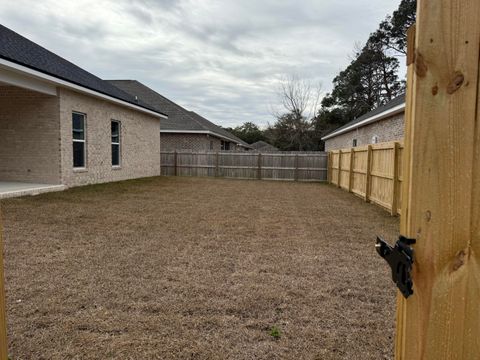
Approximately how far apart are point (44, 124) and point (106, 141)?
3005mm

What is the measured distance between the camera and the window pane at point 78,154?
1147 centimetres

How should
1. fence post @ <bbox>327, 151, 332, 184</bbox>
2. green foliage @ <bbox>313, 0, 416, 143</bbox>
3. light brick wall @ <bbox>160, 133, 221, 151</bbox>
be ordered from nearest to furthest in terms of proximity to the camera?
fence post @ <bbox>327, 151, 332, 184</bbox>, light brick wall @ <bbox>160, 133, 221, 151</bbox>, green foliage @ <bbox>313, 0, 416, 143</bbox>

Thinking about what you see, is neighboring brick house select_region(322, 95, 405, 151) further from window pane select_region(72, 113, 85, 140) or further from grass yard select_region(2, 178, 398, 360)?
window pane select_region(72, 113, 85, 140)

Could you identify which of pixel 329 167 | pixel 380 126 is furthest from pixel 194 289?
pixel 329 167

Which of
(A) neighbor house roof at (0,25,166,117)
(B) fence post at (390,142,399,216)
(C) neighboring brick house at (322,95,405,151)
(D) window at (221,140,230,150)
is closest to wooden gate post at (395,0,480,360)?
(B) fence post at (390,142,399,216)

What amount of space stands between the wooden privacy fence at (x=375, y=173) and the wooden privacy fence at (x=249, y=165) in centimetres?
442

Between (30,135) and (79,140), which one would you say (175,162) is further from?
(30,135)

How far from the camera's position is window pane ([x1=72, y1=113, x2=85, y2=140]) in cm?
1143

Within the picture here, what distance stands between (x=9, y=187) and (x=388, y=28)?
33.5m

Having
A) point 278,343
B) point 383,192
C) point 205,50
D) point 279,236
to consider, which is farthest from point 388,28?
point 278,343

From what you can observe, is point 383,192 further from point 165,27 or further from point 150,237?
point 165,27

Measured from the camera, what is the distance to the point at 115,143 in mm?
14281

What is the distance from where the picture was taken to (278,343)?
2.53 meters

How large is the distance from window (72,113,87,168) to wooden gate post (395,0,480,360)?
12.0m
